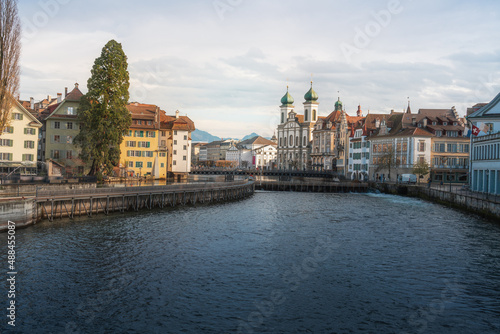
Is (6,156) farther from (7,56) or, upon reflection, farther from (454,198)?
(454,198)

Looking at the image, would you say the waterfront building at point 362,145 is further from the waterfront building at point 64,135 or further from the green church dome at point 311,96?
the waterfront building at point 64,135

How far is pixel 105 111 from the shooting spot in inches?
2539

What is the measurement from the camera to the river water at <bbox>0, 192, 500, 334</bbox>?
18703mm

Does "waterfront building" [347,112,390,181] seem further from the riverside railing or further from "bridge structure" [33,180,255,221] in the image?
"bridge structure" [33,180,255,221]

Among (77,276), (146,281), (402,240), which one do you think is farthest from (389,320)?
(402,240)

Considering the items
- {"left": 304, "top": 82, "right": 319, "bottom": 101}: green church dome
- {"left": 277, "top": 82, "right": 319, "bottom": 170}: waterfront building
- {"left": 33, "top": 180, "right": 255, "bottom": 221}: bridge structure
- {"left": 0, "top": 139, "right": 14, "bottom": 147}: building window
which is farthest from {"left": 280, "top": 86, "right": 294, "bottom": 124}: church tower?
{"left": 0, "top": 139, "right": 14, "bottom": 147}: building window

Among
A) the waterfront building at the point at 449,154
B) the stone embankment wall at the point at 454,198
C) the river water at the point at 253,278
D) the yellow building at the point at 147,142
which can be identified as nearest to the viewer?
the river water at the point at 253,278

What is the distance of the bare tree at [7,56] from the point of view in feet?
151

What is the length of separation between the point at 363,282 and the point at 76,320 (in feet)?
46.8

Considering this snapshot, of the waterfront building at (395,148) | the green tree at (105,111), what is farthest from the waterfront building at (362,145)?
the green tree at (105,111)

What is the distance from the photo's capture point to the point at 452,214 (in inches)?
2079

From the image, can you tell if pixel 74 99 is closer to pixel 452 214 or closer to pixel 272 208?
pixel 272 208

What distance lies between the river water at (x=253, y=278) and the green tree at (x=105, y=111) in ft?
77.6

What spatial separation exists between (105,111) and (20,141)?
15.3 meters
